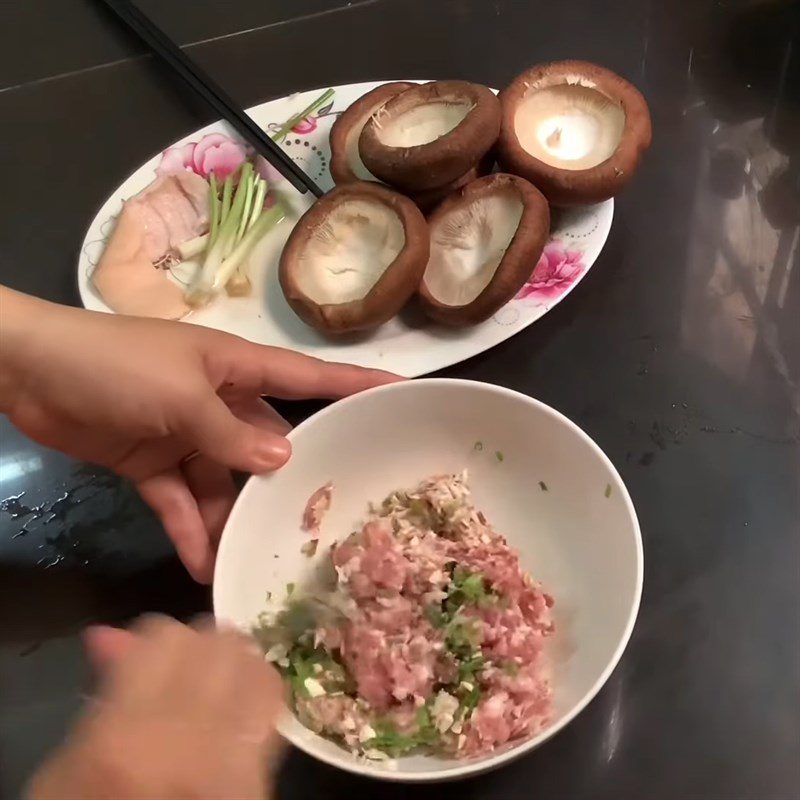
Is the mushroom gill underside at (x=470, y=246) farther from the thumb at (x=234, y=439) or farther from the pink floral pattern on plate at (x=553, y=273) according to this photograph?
the thumb at (x=234, y=439)

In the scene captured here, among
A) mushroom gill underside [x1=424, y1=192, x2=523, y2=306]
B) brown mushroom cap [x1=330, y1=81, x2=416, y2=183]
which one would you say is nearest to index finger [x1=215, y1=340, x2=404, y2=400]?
mushroom gill underside [x1=424, y1=192, x2=523, y2=306]

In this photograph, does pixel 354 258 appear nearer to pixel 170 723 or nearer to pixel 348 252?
pixel 348 252

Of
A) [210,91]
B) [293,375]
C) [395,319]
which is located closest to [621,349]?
[395,319]

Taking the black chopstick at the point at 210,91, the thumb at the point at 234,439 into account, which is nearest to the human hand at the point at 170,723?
the thumb at the point at 234,439

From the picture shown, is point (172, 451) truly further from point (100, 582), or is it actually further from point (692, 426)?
point (692, 426)

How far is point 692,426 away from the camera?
0.78m

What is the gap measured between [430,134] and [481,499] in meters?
0.35

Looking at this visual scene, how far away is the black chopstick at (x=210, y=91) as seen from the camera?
92 centimetres

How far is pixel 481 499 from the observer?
2.36 ft

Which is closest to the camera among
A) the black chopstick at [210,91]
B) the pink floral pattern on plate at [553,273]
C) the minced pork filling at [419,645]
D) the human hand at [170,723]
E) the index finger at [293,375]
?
the human hand at [170,723]

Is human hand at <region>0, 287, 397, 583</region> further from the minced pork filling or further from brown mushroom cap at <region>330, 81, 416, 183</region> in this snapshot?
brown mushroom cap at <region>330, 81, 416, 183</region>

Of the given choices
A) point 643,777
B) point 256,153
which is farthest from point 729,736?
point 256,153

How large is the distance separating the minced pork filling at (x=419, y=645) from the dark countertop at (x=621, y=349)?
3.3 inches

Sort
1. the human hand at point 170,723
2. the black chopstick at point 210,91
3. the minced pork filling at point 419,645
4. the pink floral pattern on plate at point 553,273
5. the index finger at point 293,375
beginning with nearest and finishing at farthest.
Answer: the human hand at point 170,723
the minced pork filling at point 419,645
the index finger at point 293,375
the pink floral pattern on plate at point 553,273
the black chopstick at point 210,91
